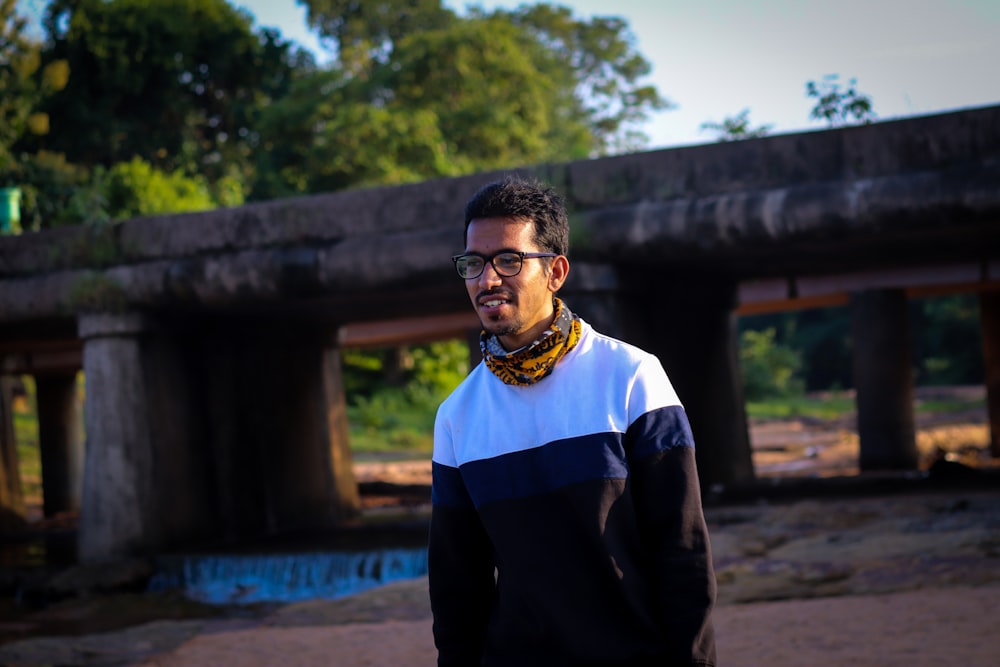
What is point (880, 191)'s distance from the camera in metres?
8.91

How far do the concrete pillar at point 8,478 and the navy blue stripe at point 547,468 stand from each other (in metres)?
15.4

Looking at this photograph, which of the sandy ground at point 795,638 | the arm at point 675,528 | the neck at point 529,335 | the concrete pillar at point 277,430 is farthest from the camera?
the concrete pillar at point 277,430

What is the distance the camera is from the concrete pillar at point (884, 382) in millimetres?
17641

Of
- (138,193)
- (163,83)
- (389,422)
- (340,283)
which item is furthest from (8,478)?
(163,83)

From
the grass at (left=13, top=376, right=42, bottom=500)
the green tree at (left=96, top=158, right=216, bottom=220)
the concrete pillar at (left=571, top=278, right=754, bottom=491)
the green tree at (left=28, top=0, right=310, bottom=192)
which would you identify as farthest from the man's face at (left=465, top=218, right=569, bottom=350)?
the green tree at (left=28, top=0, right=310, bottom=192)

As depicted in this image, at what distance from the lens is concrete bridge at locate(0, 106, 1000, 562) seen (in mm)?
9156

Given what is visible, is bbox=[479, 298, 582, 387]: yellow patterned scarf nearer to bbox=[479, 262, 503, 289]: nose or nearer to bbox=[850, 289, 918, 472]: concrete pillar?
bbox=[479, 262, 503, 289]: nose

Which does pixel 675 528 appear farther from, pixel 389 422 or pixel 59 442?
pixel 389 422

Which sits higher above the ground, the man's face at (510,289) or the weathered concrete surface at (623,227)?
the weathered concrete surface at (623,227)

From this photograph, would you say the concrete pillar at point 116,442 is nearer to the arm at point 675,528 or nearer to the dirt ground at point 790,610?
the dirt ground at point 790,610

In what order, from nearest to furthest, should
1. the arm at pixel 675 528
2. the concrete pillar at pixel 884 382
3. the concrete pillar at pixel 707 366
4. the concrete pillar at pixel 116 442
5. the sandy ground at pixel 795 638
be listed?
the arm at pixel 675 528 → the sandy ground at pixel 795 638 → the concrete pillar at pixel 116 442 → the concrete pillar at pixel 707 366 → the concrete pillar at pixel 884 382

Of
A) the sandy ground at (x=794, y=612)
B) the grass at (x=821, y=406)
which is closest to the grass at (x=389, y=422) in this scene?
the grass at (x=821, y=406)

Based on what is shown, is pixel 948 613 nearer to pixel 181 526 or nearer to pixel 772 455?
pixel 181 526

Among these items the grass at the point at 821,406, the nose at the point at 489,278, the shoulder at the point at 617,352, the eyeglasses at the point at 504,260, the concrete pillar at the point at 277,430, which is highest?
the eyeglasses at the point at 504,260
